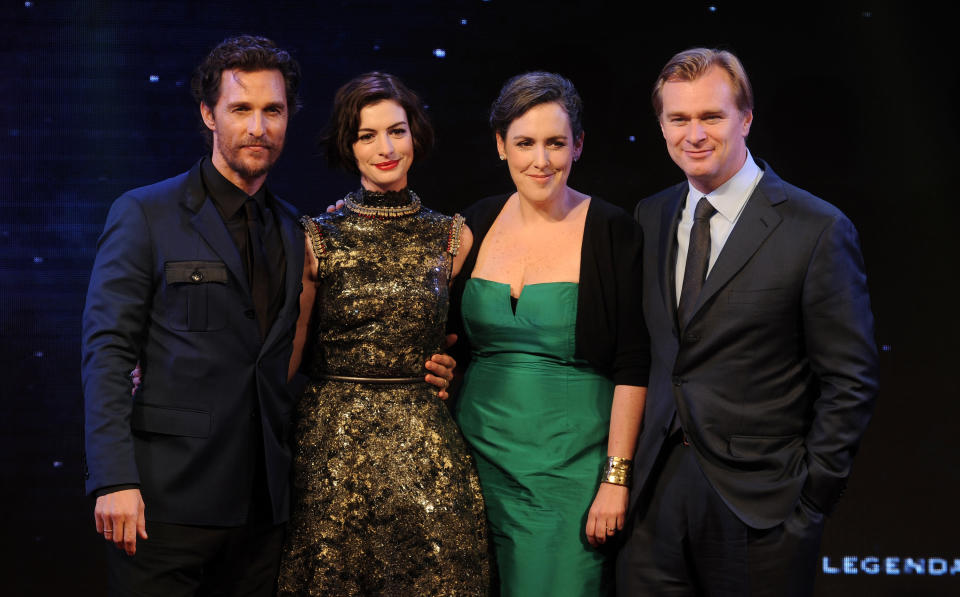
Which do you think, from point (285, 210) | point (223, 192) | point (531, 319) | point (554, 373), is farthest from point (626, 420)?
point (223, 192)

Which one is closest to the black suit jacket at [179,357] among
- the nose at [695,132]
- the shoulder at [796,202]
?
the nose at [695,132]

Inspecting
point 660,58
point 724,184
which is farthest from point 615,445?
point 660,58

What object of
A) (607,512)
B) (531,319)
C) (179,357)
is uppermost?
(531,319)

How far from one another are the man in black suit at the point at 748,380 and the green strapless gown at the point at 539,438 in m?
0.19

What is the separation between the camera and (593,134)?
3334 mm

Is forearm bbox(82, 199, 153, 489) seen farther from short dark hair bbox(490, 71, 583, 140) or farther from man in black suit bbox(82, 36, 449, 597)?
short dark hair bbox(490, 71, 583, 140)

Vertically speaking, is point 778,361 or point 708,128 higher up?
point 708,128

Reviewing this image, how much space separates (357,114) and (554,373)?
87cm

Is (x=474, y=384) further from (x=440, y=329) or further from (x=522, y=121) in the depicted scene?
(x=522, y=121)

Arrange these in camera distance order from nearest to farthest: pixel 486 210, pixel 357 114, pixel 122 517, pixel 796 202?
pixel 122 517 < pixel 796 202 < pixel 357 114 < pixel 486 210

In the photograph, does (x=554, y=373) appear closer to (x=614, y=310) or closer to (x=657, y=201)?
(x=614, y=310)

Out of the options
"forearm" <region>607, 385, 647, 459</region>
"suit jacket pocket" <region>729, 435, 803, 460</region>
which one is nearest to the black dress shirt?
"forearm" <region>607, 385, 647, 459</region>

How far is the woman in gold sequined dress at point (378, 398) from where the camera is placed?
7.39 ft

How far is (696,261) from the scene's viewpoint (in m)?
2.25
